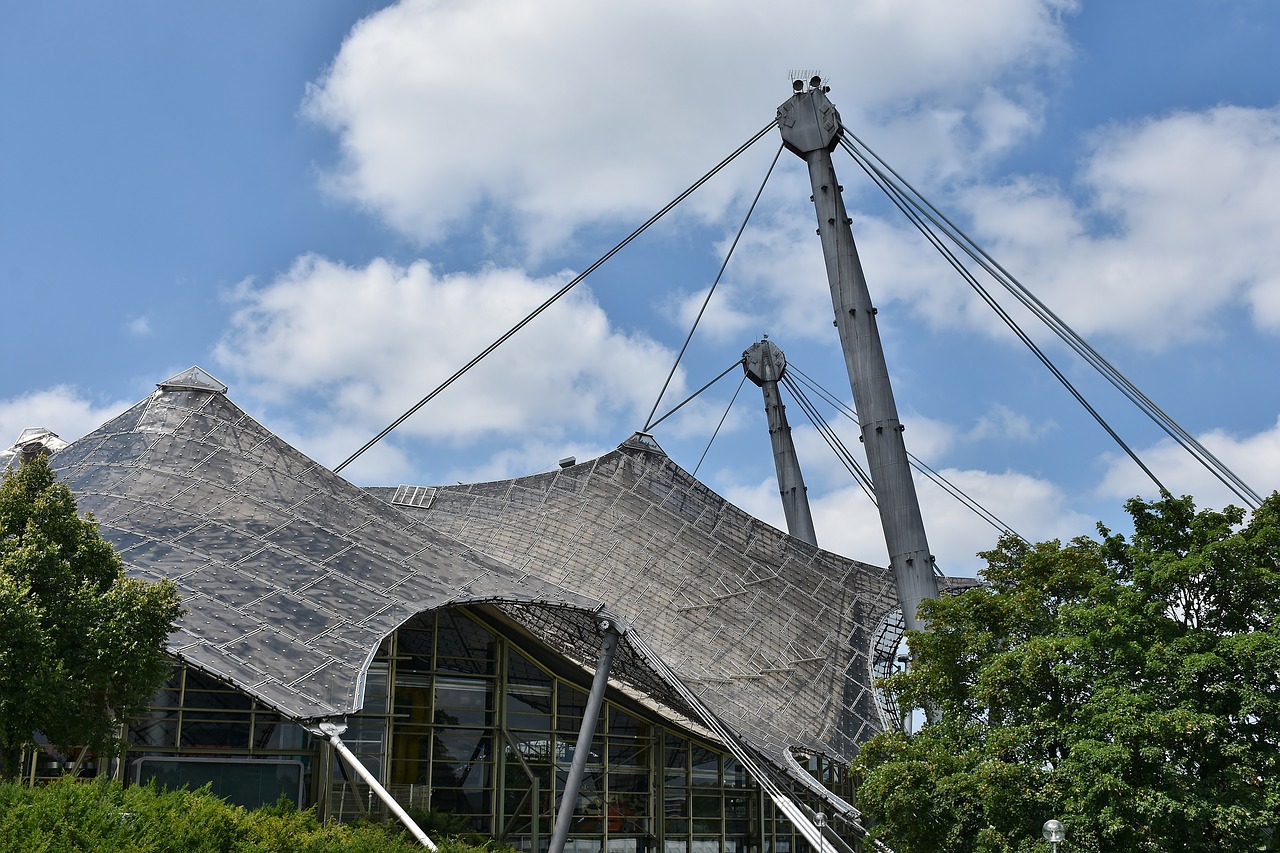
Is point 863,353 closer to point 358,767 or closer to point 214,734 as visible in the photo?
point 358,767

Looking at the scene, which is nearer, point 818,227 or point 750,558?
point 818,227

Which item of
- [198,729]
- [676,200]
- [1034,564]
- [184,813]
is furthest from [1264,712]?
[676,200]

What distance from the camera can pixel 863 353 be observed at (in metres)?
41.3

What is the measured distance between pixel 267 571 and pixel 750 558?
21859 mm

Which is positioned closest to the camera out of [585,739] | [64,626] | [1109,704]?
[64,626]

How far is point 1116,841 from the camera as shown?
24953mm

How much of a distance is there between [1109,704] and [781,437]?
3697cm

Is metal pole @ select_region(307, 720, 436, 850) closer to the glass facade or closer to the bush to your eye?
the bush

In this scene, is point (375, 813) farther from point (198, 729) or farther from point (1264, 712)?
point (1264, 712)

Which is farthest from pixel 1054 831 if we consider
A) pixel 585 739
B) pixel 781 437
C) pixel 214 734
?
pixel 781 437

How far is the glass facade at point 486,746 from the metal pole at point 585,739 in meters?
5.70

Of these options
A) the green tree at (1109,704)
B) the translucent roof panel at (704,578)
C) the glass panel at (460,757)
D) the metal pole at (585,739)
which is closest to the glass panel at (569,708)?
the glass panel at (460,757)

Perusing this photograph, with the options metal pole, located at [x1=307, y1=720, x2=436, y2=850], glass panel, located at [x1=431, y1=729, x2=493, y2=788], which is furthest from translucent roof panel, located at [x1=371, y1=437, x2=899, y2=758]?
metal pole, located at [x1=307, y1=720, x2=436, y2=850]

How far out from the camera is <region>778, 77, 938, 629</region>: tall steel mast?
130 feet
